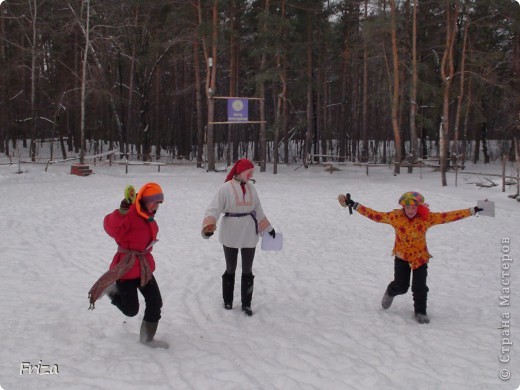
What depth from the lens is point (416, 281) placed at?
5.29 metres

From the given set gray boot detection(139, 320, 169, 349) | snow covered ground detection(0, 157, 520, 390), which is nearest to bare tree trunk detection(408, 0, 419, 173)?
snow covered ground detection(0, 157, 520, 390)

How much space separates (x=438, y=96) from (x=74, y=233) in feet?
65.7

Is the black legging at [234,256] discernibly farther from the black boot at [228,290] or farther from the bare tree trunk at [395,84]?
the bare tree trunk at [395,84]

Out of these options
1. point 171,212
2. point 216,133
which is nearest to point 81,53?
point 216,133

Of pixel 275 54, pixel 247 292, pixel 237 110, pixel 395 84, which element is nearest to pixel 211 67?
pixel 237 110

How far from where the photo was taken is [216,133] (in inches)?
1555

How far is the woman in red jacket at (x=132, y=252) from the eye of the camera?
394 cm

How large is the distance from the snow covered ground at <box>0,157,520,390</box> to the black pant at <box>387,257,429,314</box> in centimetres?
25

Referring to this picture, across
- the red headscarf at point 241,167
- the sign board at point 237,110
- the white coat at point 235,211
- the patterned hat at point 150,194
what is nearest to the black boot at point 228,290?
the white coat at point 235,211

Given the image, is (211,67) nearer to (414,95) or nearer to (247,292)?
(414,95)

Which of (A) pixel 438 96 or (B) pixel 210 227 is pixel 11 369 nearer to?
(B) pixel 210 227

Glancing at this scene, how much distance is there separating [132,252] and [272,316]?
215cm

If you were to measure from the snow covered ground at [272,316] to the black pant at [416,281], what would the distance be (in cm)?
25

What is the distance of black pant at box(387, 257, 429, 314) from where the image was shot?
17.3 ft
